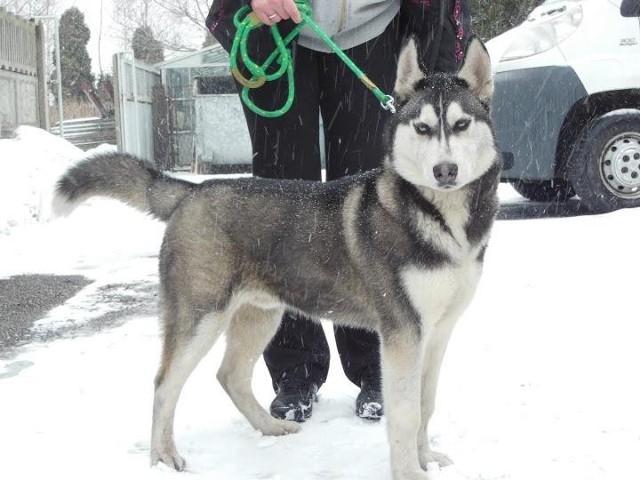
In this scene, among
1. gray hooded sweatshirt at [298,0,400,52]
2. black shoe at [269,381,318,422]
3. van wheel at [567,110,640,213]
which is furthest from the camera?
van wheel at [567,110,640,213]

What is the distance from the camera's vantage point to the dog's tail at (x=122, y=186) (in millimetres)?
3570

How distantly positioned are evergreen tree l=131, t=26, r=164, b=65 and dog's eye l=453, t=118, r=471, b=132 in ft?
138

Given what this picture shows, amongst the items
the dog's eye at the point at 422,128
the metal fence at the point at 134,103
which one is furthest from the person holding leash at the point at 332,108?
the metal fence at the point at 134,103

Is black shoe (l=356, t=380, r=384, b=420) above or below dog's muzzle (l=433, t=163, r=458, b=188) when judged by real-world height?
below

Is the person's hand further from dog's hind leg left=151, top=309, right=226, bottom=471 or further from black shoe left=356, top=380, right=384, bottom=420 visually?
black shoe left=356, top=380, right=384, bottom=420

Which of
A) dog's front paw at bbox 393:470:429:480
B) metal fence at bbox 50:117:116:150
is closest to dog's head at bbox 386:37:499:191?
dog's front paw at bbox 393:470:429:480

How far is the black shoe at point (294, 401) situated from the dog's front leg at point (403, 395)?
0.84 meters

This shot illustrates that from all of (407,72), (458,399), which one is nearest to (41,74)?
(458,399)

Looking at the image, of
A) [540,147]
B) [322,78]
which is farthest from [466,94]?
[540,147]

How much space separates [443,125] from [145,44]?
42.3 meters

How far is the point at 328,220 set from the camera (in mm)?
3424

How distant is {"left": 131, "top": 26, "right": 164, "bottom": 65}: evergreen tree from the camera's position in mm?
43094

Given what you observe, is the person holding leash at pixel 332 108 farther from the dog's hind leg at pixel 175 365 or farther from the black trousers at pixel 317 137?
the dog's hind leg at pixel 175 365

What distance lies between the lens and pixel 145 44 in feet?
141
